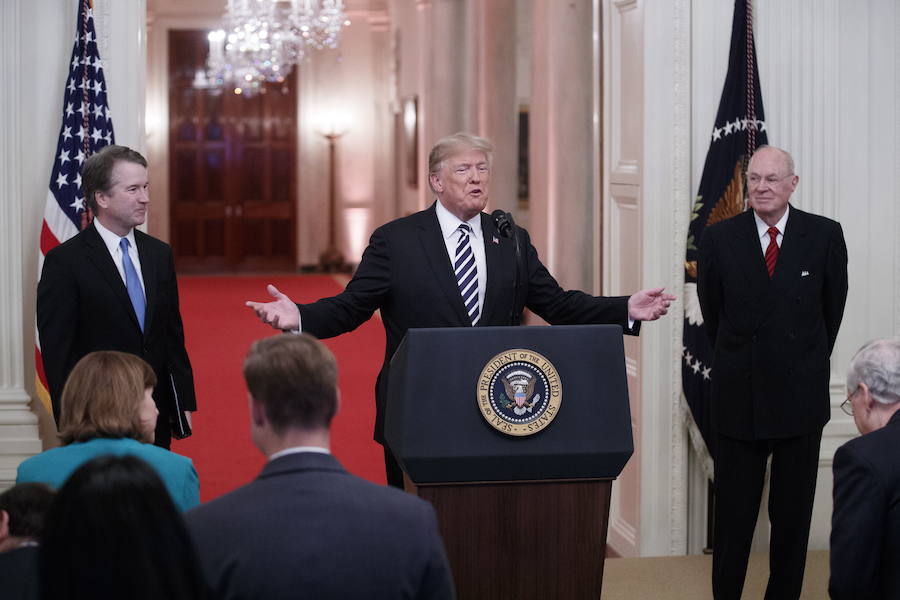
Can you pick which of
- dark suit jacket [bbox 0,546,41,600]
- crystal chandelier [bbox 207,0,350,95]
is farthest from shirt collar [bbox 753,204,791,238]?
crystal chandelier [bbox 207,0,350,95]

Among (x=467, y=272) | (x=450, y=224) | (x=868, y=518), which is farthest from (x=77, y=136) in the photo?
(x=868, y=518)

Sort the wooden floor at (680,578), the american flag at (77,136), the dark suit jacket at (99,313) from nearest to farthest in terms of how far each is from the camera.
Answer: the dark suit jacket at (99,313) < the american flag at (77,136) < the wooden floor at (680,578)

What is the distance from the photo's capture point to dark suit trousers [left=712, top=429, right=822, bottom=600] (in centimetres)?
461

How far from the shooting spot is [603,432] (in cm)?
320

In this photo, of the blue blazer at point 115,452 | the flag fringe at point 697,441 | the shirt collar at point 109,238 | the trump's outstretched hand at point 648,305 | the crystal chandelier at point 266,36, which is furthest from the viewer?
the crystal chandelier at point 266,36

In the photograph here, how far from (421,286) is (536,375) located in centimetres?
94

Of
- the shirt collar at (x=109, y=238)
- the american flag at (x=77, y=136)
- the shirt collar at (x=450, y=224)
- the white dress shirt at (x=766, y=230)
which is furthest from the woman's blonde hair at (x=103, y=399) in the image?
the white dress shirt at (x=766, y=230)

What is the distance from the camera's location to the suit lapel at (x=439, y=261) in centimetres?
402

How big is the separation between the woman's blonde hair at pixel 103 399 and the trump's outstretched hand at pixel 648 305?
1757 mm

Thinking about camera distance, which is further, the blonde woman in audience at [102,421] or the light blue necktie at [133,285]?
the light blue necktie at [133,285]

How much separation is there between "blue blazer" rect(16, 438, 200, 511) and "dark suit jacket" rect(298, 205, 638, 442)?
1.22 metres

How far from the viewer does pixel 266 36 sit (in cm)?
1485

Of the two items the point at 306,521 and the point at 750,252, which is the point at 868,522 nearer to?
the point at 306,521

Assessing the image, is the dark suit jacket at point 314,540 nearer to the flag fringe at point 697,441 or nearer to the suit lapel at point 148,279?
the suit lapel at point 148,279
